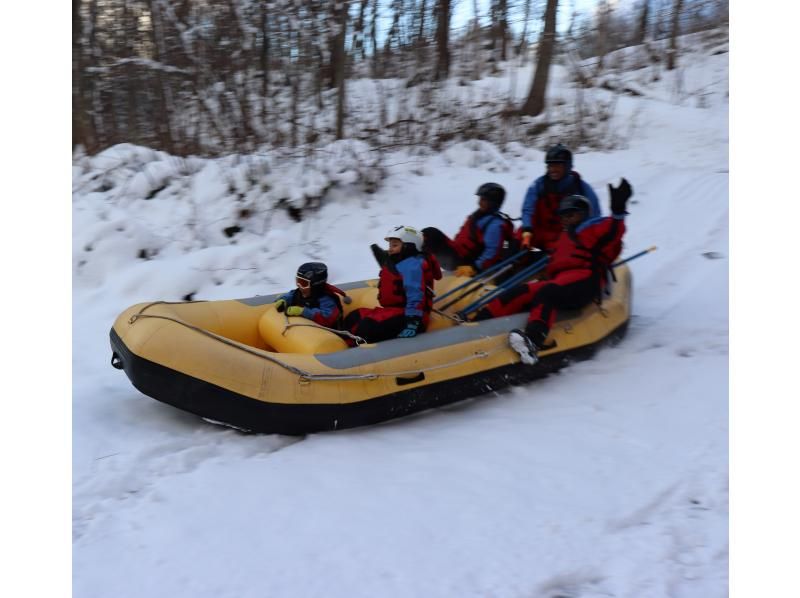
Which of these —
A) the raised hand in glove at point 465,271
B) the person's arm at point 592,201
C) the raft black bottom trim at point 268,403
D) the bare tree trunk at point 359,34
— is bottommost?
the raft black bottom trim at point 268,403

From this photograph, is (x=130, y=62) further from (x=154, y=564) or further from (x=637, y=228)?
(x=154, y=564)

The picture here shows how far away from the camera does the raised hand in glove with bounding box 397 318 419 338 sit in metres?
4.45

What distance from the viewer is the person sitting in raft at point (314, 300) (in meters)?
4.67

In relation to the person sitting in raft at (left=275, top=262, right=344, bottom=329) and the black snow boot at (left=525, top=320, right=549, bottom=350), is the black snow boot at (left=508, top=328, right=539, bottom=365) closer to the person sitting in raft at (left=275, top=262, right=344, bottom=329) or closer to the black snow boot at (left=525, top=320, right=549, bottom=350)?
the black snow boot at (left=525, top=320, right=549, bottom=350)

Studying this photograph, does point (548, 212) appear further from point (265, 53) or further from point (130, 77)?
point (130, 77)

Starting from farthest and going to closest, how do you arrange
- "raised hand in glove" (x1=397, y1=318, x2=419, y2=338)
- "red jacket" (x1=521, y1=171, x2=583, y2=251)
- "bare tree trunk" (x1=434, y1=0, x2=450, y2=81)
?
"bare tree trunk" (x1=434, y1=0, x2=450, y2=81)
"red jacket" (x1=521, y1=171, x2=583, y2=251)
"raised hand in glove" (x1=397, y1=318, x2=419, y2=338)

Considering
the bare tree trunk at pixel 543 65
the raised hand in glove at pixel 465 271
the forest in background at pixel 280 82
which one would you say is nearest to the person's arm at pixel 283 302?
the raised hand in glove at pixel 465 271

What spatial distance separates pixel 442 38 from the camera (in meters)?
11.8

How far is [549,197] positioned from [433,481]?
3400mm

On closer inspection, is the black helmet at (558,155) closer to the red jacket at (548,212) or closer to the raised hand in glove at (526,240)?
the red jacket at (548,212)

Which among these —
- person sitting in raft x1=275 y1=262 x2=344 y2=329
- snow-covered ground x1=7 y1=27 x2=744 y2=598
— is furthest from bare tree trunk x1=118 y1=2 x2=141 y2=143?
person sitting in raft x1=275 y1=262 x2=344 y2=329

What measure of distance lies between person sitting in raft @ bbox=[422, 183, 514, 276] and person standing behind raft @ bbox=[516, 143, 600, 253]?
0.29 metres

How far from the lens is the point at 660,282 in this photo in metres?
6.54

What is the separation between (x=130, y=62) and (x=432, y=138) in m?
4.48
